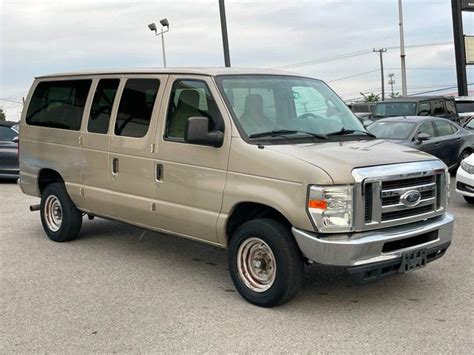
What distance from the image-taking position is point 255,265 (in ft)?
16.0

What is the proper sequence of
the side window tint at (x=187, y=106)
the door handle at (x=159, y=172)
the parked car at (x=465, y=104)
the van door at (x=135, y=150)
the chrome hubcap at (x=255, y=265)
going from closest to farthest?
the chrome hubcap at (x=255, y=265) → the side window tint at (x=187, y=106) → the door handle at (x=159, y=172) → the van door at (x=135, y=150) → the parked car at (x=465, y=104)

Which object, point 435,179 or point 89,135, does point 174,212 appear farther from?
point 435,179

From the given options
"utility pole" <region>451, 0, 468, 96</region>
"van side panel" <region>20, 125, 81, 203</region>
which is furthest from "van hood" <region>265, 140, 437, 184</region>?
"utility pole" <region>451, 0, 468, 96</region>

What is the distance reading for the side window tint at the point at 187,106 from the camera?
522 centimetres

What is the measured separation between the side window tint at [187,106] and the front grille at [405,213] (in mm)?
1707

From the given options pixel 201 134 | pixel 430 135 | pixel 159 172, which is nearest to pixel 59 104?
pixel 159 172

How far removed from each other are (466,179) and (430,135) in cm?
316

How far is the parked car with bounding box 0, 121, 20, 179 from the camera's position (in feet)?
43.0

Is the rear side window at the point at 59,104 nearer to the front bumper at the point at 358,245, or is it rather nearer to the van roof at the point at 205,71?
the van roof at the point at 205,71

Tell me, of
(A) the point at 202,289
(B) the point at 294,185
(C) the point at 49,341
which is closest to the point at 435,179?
(B) the point at 294,185

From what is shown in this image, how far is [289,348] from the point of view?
3932 mm

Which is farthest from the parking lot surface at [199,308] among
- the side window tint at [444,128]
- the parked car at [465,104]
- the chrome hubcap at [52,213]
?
the parked car at [465,104]

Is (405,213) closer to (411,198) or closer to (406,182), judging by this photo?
(411,198)

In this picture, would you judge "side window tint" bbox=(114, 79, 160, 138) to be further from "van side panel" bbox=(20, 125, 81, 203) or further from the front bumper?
the front bumper
